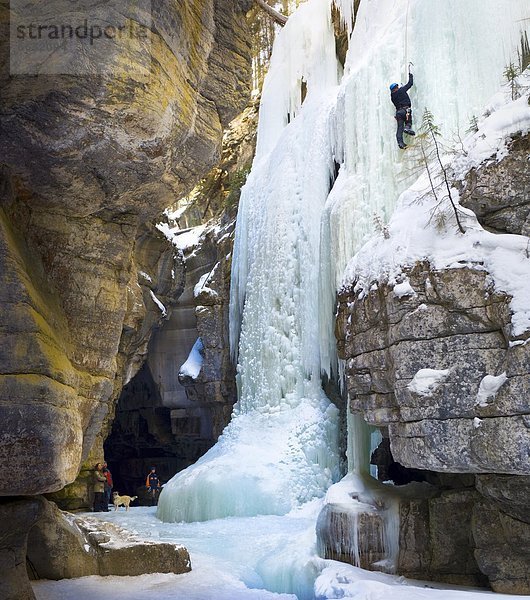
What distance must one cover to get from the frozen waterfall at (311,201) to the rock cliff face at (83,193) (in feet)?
20.0

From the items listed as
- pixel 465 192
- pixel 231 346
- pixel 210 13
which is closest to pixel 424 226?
pixel 465 192

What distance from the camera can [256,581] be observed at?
6.95 meters

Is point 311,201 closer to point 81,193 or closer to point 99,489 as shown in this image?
point 99,489

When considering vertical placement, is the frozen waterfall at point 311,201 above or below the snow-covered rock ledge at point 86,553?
above

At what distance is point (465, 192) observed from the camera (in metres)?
5.95

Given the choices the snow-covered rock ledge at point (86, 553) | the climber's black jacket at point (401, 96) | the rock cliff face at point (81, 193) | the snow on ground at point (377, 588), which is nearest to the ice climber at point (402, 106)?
the climber's black jacket at point (401, 96)

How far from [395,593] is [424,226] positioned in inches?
135

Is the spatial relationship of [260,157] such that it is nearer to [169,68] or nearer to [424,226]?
[424,226]

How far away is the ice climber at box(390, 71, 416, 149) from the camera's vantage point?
10.6 metres

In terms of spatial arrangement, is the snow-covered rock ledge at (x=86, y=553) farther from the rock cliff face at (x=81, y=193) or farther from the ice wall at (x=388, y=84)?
the ice wall at (x=388, y=84)

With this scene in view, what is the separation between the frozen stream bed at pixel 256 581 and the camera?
544 cm

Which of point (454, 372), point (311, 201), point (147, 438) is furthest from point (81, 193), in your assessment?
point (147, 438)


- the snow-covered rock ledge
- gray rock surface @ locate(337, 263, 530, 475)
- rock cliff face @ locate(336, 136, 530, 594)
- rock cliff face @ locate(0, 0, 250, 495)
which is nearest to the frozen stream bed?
the snow-covered rock ledge

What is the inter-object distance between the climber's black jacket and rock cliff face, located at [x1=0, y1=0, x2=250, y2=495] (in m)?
5.79
